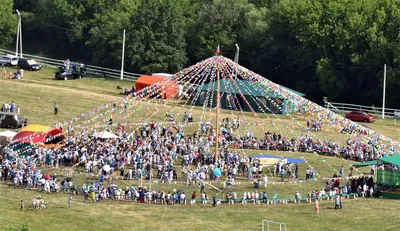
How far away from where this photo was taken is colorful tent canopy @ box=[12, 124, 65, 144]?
5656cm

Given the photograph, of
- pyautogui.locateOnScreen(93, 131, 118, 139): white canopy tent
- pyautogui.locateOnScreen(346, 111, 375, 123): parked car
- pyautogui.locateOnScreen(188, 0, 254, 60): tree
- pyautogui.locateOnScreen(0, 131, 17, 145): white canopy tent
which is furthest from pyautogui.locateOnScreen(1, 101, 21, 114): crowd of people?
pyautogui.locateOnScreen(188, 0, 254, 60): tree

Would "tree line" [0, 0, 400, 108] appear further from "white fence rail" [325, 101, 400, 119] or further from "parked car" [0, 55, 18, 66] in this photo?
"parked car" [0, 55, 18, 66]

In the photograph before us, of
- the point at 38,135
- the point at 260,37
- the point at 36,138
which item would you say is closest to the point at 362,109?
the point at 260,37

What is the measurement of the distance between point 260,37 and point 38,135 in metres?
41.7

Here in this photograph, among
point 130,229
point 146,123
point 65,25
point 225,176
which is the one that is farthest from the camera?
point 65,25

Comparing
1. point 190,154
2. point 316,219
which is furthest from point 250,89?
point 316,219

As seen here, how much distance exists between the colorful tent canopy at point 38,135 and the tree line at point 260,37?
3375 cm

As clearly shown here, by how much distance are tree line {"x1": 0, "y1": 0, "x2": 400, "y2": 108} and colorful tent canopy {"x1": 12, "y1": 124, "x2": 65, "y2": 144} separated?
33.8m

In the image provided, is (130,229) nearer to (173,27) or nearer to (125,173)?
(125,173)

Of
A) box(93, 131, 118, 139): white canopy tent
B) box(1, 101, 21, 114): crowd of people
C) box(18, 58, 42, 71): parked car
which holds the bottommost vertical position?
box(93, 131, 118, 139): white canopy tent

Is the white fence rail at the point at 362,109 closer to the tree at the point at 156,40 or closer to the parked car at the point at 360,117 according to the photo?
the parked car at the point at 360,117

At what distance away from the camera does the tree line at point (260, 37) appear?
283 ft

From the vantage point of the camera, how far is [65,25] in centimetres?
11169

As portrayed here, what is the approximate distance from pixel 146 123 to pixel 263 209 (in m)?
17.6
